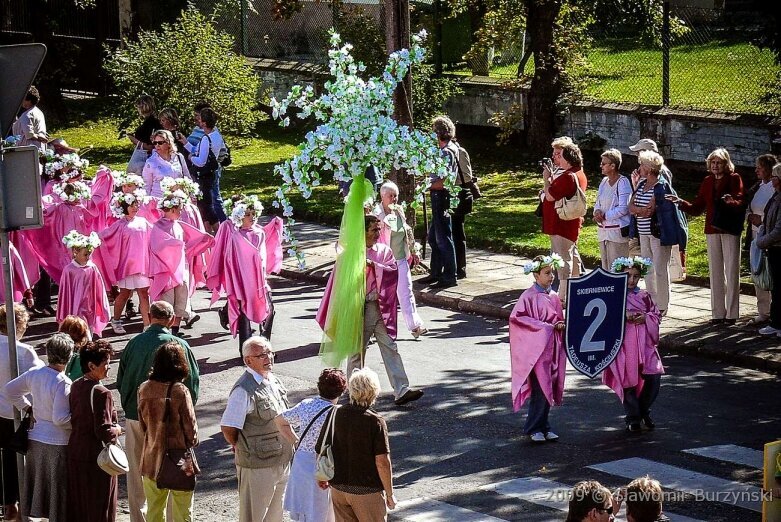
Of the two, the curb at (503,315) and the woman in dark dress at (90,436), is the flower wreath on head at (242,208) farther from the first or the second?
the woman in dark dress at (90,436)

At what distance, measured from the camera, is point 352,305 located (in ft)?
37.1

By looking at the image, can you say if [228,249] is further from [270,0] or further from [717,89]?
[270,0]

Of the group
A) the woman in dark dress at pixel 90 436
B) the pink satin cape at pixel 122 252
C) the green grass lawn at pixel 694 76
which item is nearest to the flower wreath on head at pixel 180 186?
the pink satin cape at pixel 122 252

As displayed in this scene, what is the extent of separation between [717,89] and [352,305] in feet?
38.3

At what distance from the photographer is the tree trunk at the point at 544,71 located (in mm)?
22516

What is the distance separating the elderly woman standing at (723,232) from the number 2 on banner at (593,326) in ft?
11.9

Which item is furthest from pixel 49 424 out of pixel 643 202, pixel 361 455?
pixel 643 202

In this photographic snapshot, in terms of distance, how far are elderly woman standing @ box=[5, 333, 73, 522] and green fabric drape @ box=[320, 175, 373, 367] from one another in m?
3.03

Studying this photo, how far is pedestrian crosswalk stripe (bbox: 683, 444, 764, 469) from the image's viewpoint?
1023cm

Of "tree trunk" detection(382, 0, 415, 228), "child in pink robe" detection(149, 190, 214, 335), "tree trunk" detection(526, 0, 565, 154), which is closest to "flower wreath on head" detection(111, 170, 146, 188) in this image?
"child in pink robe" detection(149, 190, 214, 335)

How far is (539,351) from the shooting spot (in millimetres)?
10898

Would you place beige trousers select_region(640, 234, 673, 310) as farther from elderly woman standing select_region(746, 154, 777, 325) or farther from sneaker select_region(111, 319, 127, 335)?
sneaker select_region(111, 319, 127, 335)

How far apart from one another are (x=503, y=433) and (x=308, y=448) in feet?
11.0

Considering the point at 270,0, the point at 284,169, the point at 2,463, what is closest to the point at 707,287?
the point at 284,169
